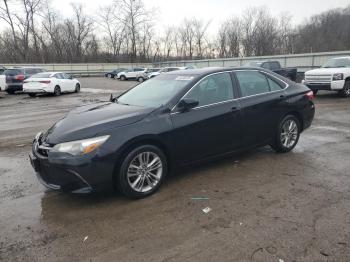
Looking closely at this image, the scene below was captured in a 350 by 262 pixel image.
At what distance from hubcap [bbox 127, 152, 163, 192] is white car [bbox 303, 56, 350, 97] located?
12.5 meters

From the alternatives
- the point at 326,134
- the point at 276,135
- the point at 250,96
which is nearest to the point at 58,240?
the point at 250,96

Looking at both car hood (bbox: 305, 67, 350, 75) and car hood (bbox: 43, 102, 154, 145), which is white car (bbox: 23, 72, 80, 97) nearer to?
car hood (bbox: 305, 67, 350, 75)

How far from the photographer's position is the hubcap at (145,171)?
14.8ft

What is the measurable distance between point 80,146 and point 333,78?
13.5 metres

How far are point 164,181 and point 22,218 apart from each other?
6.44 feet

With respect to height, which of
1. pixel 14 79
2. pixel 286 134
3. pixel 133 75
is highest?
pixel 14 79

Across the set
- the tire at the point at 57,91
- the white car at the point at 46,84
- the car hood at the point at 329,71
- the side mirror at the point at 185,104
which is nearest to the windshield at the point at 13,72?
the white car at the point at 46,84

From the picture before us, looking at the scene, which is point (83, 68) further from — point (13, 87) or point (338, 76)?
point (338, 76)

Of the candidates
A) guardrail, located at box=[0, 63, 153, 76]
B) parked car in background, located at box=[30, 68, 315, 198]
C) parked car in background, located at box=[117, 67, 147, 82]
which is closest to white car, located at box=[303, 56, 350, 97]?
parked car in background, located at box=[30, 68, 315, 198]

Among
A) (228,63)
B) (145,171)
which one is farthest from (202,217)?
(228,63)

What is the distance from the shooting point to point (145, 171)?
4613mm

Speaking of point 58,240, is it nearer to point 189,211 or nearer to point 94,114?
point 189,211

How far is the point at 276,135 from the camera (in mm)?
6262

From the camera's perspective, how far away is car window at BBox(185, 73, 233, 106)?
5.23 metres
